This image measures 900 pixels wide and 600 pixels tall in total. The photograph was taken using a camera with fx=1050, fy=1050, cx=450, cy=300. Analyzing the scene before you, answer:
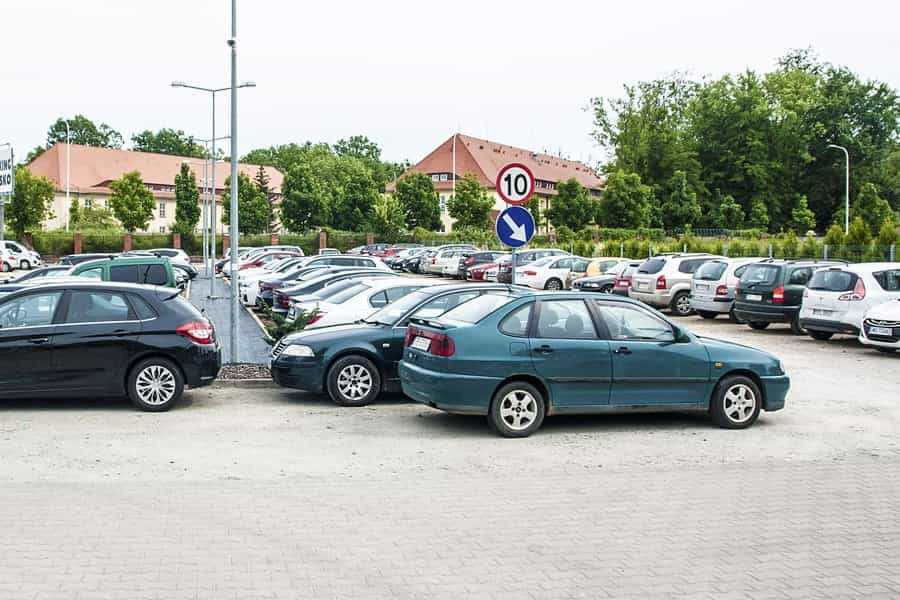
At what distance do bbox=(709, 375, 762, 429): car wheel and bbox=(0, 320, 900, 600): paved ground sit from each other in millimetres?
184

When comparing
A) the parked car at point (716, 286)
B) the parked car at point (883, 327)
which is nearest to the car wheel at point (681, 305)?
the parked car at point (716, 286)

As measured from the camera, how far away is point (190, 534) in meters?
6.73

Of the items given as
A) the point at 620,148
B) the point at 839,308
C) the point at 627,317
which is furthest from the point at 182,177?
the point at 627,317

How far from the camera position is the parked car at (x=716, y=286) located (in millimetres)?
25156

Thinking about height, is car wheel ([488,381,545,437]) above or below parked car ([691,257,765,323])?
below

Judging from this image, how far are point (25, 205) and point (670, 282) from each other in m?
62.1

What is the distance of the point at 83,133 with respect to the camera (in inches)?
5276

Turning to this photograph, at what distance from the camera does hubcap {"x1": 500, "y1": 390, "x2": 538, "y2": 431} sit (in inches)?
410

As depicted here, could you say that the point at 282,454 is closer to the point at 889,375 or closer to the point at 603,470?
the point at 603,470

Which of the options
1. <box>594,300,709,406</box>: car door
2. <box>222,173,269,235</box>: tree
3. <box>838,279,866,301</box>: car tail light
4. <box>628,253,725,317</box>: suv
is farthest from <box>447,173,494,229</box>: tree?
<box>594,300,709,406</box>: car door

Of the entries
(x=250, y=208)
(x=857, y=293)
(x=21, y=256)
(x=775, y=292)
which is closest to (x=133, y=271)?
(x=775, y=292)

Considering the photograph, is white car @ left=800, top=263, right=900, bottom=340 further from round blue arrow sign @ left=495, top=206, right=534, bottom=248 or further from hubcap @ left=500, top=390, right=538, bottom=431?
hubcap @ left=500, top=390, right=538, bottom=431

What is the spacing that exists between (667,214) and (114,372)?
76.0 metres

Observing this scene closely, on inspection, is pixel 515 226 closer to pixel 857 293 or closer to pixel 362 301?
pixel 362 301
